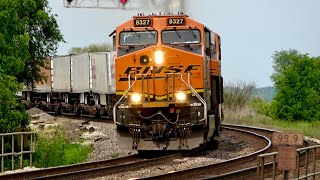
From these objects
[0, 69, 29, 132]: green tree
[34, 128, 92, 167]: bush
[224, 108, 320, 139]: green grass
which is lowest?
[34, 128, 92, 167]: bush

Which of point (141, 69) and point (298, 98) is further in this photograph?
point (298, 98)

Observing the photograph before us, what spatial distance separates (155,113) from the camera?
632 inches

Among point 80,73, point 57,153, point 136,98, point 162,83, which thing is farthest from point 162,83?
point 80,73

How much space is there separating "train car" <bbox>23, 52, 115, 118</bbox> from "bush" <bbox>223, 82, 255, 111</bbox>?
1316 centimetres

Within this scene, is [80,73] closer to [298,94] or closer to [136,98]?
[298,94]

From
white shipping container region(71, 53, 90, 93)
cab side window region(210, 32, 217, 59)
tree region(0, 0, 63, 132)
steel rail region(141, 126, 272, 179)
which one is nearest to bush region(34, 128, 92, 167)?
tree region(0, 0, 63, 132)

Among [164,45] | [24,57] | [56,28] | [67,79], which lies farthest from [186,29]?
[67,79]

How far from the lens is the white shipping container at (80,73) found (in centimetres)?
3431

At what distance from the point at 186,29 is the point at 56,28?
40.9 ft

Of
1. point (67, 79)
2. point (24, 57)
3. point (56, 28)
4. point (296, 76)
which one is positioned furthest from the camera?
point (296, 76)

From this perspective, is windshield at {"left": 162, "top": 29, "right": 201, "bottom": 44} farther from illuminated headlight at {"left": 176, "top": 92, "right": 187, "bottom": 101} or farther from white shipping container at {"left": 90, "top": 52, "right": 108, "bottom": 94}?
white shipping container at {"left": 90, "top": 52, "right": 108, "bottom": 94}

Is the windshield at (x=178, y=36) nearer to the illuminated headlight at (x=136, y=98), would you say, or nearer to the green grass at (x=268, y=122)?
the illuminated headlight at (x=136, y=98)

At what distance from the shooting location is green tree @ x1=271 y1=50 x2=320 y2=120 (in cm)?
3931

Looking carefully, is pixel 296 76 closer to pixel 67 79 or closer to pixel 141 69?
pixel 67 79
